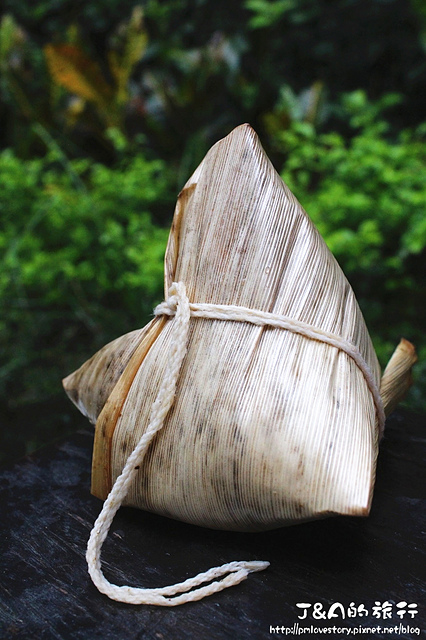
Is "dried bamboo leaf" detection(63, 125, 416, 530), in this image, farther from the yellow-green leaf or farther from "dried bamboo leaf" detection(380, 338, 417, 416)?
the yellow-green leaf

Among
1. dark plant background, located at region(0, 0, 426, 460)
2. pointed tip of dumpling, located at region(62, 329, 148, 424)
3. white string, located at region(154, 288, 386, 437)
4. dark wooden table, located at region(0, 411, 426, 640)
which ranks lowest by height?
dark wooden table, located at region(0, 411, 426, 640)

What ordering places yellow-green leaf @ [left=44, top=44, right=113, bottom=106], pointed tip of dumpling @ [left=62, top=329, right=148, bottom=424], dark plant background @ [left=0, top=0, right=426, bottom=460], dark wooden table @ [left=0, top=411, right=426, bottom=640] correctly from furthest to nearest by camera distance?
yellow-green leaf @ [left=44, top=44, right=113, bottom=106], dark plant background @ [left=0, top=0, right=426, bottom=460], pointed tip of dumpling @ [left=62, top=329, right=148, bottom=424], dark wooden table @ [left=0, top=411, right=426, bottom=640]

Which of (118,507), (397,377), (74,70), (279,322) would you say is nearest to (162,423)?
(118,507)

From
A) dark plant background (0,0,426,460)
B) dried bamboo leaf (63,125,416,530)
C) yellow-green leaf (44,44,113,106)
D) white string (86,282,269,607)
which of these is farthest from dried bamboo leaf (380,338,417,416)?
yellow-green leaf (44,44,113,106)

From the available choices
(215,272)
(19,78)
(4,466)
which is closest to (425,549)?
(215,272)

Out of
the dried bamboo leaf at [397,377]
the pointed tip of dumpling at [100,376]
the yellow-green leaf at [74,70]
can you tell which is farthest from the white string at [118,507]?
the yellow-green leaf at [74,70]

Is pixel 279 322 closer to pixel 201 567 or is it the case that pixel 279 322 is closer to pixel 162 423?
pixel 162 423
